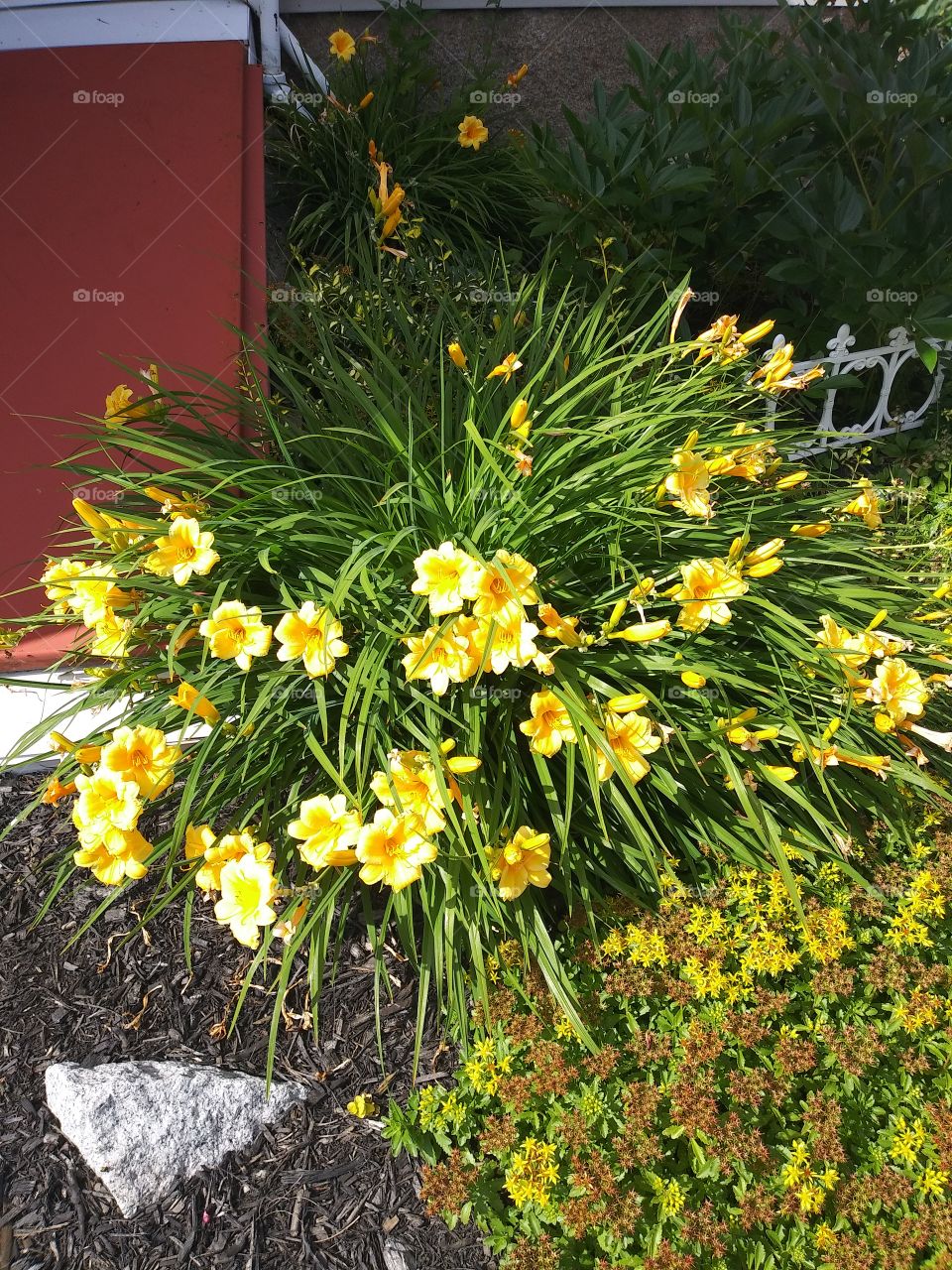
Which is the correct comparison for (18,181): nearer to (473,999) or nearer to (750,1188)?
(473,999)

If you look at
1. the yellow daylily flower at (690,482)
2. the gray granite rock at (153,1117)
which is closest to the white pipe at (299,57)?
the yellow daylily flower at (690,482)

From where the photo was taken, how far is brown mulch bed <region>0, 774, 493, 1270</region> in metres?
1.70

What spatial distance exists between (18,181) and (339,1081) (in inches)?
122

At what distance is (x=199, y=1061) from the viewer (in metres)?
1.92

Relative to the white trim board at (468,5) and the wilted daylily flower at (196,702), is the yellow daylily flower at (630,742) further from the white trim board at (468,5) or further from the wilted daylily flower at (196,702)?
the white trim board at (468,5)

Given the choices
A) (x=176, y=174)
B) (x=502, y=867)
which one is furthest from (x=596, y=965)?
(x=176, y=174)

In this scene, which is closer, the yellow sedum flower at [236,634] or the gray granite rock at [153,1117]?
the yellow sedum flower at [236,634]

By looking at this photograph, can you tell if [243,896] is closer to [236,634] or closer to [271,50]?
[236,634]

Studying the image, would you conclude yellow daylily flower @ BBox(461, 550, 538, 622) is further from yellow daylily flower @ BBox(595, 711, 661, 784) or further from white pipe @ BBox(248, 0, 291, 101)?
white pipe @ BBox(248, 0, 291, 101)

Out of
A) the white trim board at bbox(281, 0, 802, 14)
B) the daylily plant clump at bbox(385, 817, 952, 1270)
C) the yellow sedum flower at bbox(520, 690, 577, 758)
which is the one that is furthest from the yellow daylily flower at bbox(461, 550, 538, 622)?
the white trim board at bbox(281, 0, 802, 14)

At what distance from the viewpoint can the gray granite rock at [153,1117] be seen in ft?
5.79

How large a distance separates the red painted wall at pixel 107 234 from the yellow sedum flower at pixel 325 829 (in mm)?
1641

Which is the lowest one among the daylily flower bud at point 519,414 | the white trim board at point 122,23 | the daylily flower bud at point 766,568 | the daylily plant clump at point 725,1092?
the daylily plant clump at point 725,1092

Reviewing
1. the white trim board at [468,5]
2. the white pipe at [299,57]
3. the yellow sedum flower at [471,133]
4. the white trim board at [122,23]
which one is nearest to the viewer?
the white trim board at [122,23]
